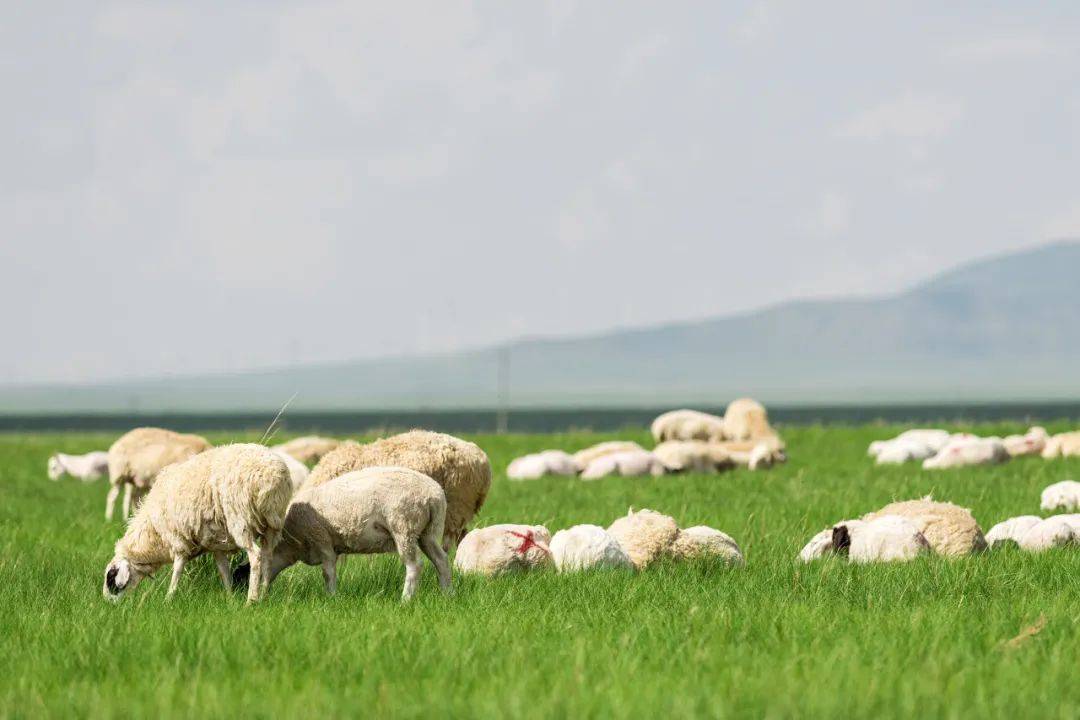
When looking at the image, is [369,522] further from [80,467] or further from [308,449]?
[80,467]

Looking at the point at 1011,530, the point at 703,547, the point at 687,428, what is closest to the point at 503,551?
the point at 703,547

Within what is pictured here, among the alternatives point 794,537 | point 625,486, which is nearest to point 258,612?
point 794,537

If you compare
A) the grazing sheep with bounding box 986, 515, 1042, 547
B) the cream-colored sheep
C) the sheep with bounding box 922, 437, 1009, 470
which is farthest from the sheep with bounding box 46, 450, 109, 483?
the grazing sheep with bounding box 986, 515, 1042, 547

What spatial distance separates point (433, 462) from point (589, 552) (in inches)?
64.4

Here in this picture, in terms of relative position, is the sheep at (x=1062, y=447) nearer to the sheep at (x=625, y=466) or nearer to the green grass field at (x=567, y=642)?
the sheep at (x=625, y=466)

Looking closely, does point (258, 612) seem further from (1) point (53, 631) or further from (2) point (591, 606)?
(2) point (591, 606)

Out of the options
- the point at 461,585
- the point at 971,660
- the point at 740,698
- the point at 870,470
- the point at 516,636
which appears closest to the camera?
the point at 740,698

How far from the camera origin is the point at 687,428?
3192 cm

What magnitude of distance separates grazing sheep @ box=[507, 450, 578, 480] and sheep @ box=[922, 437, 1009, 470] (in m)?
6.03

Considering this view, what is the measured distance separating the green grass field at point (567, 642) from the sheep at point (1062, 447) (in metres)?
13.6

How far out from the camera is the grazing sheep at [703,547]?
38.1ft

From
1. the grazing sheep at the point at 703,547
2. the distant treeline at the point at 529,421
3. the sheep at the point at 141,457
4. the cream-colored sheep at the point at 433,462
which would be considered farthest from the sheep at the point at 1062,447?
the distant treeline at the point at 529,421

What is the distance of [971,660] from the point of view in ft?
25.1

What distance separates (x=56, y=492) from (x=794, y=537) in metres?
14.3
